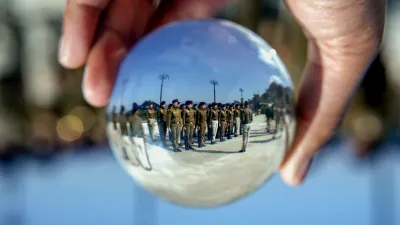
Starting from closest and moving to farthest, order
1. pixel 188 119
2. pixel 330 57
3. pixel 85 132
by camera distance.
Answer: pixel 188 119 → pixel 330 57 → pixel 85 132

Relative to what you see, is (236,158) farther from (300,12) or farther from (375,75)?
(375,75)

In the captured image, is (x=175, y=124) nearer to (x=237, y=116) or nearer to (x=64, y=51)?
(x=237, y=116)

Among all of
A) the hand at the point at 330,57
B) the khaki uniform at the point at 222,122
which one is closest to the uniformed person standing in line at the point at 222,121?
the khaki uniform at the point at 222,122

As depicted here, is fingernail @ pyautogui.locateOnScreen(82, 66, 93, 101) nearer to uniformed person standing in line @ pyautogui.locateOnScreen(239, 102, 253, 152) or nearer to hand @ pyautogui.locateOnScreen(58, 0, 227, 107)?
hand @ pyautogui.locateOnScreen(58, 0, 227, 107)

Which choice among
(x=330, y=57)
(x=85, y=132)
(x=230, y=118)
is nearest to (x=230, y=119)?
(x=230, y=118)

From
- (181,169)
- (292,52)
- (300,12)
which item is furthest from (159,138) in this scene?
(292,52)

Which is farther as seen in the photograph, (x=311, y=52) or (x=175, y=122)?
(x=311, y=52)

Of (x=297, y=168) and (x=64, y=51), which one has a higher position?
(x=64, y=51)

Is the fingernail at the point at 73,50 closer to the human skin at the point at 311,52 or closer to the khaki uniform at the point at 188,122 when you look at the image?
the human skin at the point at 311,52
